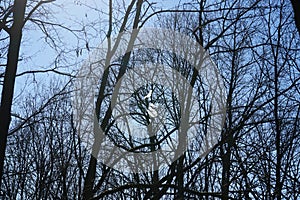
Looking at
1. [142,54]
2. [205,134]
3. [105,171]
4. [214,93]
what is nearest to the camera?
[205,134]

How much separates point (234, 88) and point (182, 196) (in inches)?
143

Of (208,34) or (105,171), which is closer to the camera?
(105,171)

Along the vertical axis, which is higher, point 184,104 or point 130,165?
point 184,104

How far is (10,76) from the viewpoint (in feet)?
18.4

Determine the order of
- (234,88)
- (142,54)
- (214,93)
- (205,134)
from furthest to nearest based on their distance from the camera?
(142,54) < (234,88) < (214,93) < (205,134)

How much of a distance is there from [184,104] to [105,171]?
2.06 meters

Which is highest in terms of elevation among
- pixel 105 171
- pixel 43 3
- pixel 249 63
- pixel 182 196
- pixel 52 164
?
pixel 43 3

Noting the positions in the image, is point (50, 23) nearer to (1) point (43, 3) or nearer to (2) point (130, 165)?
(1) point (43, 3)

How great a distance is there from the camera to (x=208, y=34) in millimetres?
8406

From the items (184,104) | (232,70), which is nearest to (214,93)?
(184,104)

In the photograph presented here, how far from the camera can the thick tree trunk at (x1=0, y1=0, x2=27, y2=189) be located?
5258mm

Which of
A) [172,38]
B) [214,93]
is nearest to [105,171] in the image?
[214,93]

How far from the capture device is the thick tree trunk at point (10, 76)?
17.3ft

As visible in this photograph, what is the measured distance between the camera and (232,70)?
913 cm
